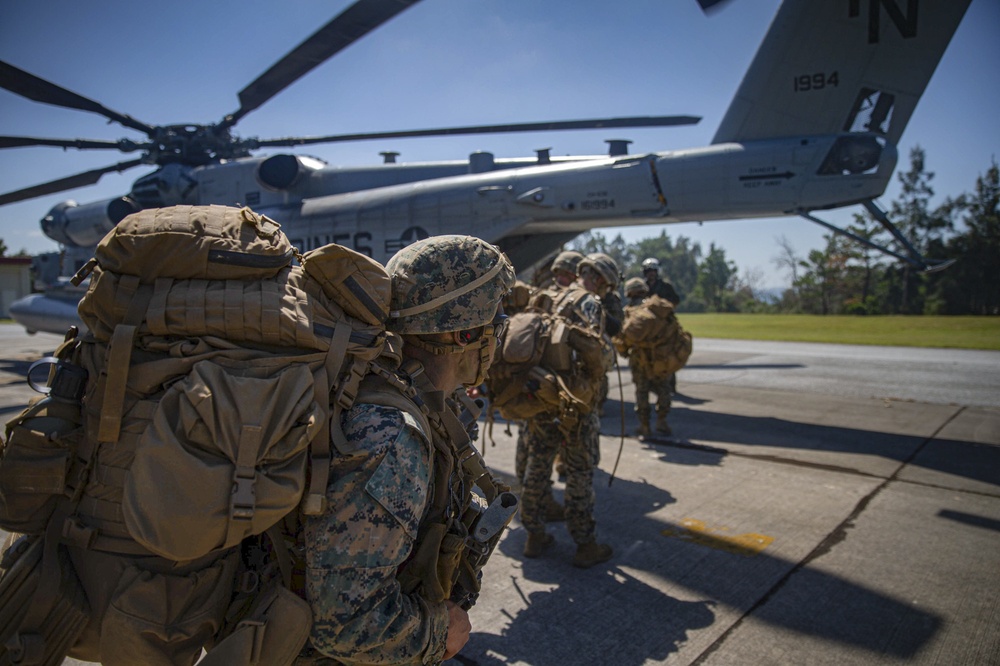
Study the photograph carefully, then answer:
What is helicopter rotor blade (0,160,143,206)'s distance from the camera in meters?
12.0

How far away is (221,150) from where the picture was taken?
12.2 meters

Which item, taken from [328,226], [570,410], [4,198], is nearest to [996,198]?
[328,226]

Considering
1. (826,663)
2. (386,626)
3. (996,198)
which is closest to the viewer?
(386,626)

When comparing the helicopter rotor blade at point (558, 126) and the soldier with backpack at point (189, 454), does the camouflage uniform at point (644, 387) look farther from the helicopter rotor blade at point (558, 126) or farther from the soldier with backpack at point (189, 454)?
the soldier with backpack at point (189, 454)

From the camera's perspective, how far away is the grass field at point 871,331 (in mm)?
15750

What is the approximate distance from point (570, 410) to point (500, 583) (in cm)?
112

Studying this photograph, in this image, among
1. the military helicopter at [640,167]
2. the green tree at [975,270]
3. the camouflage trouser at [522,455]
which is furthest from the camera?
the green tree at [975,270]

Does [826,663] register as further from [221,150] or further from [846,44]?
[221,150]

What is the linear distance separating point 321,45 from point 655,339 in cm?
576

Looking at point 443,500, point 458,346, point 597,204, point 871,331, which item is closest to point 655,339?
point 597,204

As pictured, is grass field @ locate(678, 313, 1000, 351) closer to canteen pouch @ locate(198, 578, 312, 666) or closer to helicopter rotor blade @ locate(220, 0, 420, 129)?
helicopter rotor blade @ locate(220, 0, 420, 129)

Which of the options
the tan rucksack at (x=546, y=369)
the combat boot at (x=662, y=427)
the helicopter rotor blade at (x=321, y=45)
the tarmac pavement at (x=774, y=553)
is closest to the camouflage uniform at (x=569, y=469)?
the tan rucksack at (x=546, y=369)

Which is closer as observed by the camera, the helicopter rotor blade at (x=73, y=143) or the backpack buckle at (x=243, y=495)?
the backpack buckle at (x=243, y=495)

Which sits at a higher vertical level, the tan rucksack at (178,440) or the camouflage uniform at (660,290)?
the camouflage uniform at (660,290)
